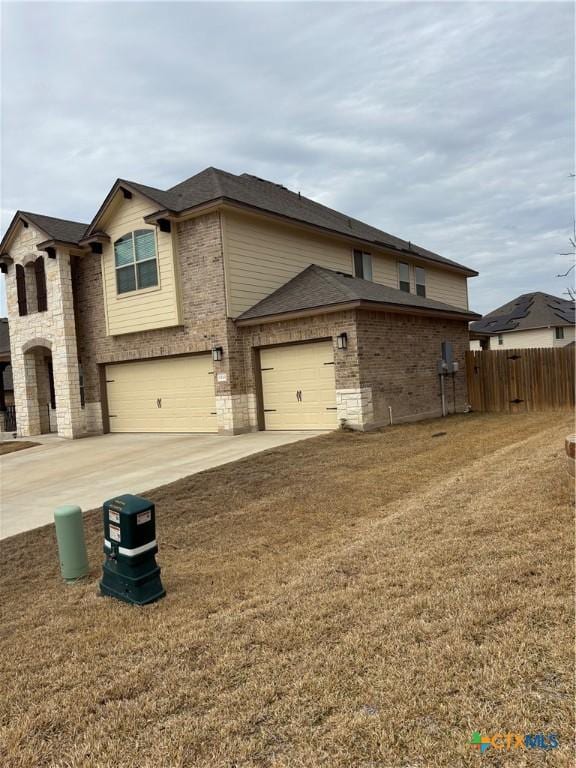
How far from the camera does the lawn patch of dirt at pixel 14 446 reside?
16128 millimetres

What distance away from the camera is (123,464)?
11969 millimetres

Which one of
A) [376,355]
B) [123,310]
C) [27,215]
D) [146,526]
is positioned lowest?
[146,526]

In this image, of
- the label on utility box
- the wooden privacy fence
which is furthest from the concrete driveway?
the wooden privacy fence

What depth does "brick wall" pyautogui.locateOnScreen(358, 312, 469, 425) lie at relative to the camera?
13.5m

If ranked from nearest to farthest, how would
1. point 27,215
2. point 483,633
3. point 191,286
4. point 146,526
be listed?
point 483,633 → point 146,526 → point 191,286 → point 27,215

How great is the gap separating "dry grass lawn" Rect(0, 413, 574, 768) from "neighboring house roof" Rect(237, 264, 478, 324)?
22.4 ft

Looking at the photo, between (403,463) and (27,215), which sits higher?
(27,215)

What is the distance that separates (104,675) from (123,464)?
8.69m

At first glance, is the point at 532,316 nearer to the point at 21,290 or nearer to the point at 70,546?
the point at 21,290

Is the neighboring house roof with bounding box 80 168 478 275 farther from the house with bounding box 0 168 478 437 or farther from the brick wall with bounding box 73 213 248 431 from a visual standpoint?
the brick wall with bounding box 73 213 248 431

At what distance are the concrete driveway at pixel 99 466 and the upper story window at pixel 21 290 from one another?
5150 mm

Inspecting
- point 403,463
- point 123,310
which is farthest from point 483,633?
point 123,310

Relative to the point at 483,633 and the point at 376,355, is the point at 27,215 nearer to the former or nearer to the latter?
the point at 376,355

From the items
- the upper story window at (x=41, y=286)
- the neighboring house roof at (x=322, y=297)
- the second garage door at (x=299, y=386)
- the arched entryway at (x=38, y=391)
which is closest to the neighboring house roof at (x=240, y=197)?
the neighboring house roof at (x=322, y=297)
